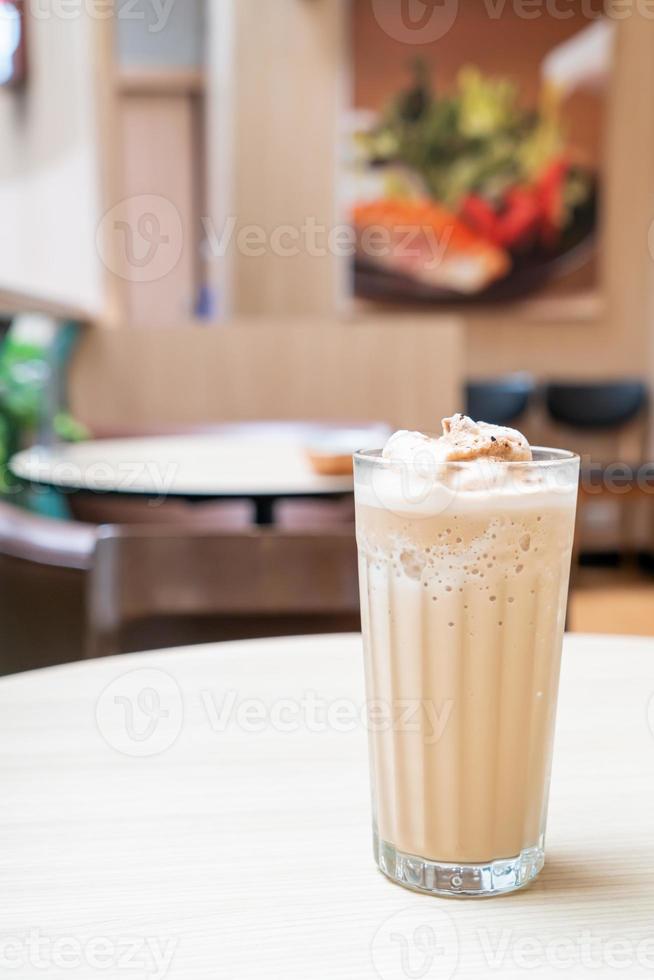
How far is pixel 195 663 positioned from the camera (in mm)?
854

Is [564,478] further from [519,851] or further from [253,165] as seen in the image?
[253,165]

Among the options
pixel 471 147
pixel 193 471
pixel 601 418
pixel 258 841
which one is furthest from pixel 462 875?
pixel 471 147

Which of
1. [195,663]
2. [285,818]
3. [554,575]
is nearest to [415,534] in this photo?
[554,575]

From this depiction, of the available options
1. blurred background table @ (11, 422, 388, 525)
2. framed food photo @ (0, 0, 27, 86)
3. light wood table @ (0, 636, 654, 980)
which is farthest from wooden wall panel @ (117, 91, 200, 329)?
light wood table @ (0, 636, 654, 980)

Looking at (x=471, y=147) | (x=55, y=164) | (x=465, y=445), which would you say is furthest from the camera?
(x=471, y=147)

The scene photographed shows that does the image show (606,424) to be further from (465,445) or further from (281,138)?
(465,445)

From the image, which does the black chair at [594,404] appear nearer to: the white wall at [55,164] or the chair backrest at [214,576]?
the white wall at [55,164]

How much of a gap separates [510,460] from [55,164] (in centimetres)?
A: 444

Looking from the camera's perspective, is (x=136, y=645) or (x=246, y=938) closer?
(x=246, y=938)

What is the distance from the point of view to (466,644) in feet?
1.63

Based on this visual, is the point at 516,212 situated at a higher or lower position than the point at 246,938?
higher

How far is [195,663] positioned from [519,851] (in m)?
0.41

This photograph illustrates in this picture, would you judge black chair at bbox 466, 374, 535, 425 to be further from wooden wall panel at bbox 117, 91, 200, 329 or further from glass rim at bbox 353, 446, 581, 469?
glass rim at bbox 353, 446, 581, 469

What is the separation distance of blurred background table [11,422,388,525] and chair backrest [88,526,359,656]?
33 cm
